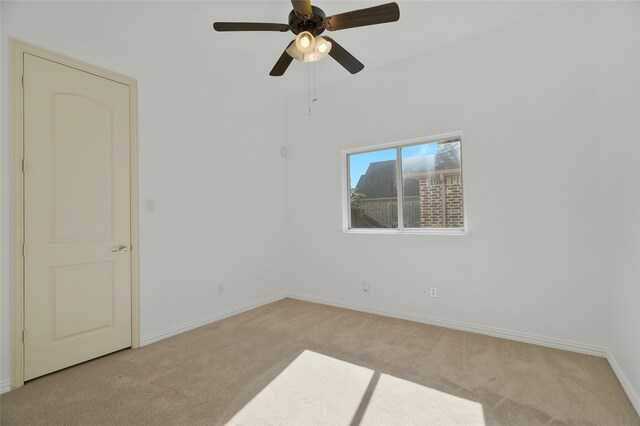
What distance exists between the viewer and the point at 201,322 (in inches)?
137

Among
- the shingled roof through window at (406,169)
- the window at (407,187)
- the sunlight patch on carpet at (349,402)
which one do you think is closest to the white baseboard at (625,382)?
the sunlight patch on carpet at (349,402)

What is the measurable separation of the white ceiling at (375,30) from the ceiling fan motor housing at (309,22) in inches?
20.6

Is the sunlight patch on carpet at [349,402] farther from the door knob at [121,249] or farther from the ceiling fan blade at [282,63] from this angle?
the ceiling fan blade at [282,63]

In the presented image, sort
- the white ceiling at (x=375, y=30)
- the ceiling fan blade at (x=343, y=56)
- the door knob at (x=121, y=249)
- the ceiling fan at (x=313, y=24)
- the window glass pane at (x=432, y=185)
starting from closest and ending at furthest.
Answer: the ceiling fan at (x=313, y=24) → the ceiling fan blade at (x=343, y=56) → the white ceiling at (x=375, y=30) → the door knob at (x=121, y=249) → the window glass pane at (x=432, y=185)

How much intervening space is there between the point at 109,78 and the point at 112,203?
1.12 m

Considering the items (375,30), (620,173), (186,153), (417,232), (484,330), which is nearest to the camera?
(620,173)

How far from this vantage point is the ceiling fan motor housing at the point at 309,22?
2.01 meters

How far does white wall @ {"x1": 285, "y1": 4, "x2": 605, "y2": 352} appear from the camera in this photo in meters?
2.63

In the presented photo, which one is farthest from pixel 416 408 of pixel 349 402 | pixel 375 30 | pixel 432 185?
pixel 375 30

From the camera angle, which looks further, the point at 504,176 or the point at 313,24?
the point at 504,176

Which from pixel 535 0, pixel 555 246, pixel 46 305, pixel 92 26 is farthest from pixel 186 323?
pixel 535 0

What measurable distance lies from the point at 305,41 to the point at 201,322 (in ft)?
9.93

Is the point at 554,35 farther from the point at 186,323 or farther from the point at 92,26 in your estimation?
the point at 186,323

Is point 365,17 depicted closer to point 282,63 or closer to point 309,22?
point 309,22
